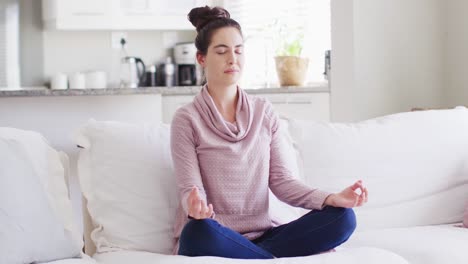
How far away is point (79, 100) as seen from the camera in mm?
4152

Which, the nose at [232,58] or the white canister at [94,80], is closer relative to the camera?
the nose at [232,58]

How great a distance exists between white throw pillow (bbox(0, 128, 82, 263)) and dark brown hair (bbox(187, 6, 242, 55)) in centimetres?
59

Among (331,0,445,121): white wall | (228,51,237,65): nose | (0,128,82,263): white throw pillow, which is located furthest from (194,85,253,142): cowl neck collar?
(331,0,445,121): white wall

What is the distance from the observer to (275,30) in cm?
505

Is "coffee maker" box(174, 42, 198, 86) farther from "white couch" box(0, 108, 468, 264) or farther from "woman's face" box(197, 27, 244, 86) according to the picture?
"woman's face" box(197, 27, 244, 86)

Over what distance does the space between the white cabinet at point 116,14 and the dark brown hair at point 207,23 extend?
273cm

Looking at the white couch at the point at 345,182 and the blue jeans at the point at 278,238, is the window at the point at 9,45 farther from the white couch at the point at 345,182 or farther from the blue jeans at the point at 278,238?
the blue jeans at the point at 278,238

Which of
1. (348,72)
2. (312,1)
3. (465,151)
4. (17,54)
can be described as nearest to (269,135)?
(465,151)

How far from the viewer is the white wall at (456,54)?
4117mm

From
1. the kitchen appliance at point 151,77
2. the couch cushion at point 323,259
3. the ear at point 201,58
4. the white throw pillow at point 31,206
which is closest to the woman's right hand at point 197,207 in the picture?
the couch cushion at point 323,259

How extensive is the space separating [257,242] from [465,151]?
100cm

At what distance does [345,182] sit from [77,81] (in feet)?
9.57

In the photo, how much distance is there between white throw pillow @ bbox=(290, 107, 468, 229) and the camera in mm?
2492

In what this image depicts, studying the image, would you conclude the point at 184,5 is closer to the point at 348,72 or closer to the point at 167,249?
the point at 348,72
